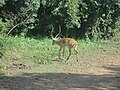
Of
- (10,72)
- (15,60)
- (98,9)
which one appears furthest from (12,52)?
(98,9)

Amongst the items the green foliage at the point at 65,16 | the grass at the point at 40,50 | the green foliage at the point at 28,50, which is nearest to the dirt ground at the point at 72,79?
the grass at the point at 40,50

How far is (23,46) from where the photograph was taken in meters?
14.1

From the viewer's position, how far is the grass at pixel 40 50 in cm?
1193

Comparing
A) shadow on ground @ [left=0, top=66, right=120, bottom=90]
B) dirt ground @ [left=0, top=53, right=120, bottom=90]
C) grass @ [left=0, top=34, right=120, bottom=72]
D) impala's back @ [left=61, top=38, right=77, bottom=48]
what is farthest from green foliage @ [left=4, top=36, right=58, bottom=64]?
shadow on ground @ [left=0, top=66, right=120, bottom=90]

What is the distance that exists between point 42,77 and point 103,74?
197 centimetres

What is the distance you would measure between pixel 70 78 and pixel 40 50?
3820mm

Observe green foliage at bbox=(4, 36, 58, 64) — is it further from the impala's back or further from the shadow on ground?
the shadow on ground

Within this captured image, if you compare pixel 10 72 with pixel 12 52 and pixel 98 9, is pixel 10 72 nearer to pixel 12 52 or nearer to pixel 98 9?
pixel 12 52

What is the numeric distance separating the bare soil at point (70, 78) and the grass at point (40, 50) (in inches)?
20.4

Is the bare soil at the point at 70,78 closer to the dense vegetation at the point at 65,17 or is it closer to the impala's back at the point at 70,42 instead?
the impala's back at the point at 70,42

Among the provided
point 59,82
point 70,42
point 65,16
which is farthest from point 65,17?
point 59,82

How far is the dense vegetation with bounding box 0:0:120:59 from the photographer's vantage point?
1538cm

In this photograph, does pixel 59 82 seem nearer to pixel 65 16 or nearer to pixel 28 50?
pixel 28 50

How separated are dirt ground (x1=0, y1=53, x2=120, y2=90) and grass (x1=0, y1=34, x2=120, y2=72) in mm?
636
